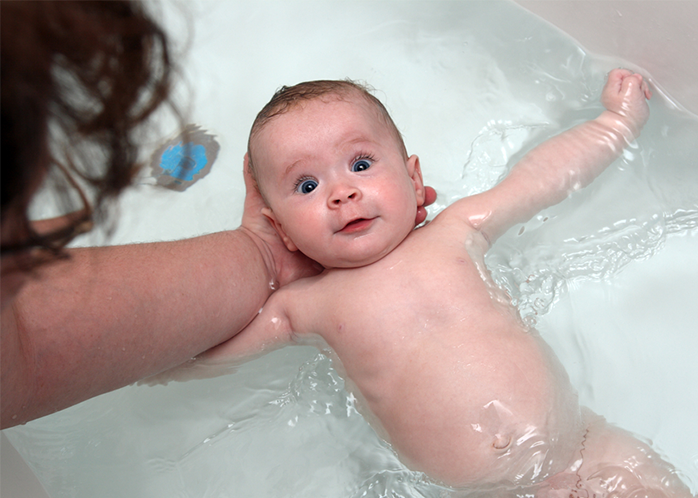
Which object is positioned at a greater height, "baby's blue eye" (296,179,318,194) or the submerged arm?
"baby's blue eye" (296,179,318,194)

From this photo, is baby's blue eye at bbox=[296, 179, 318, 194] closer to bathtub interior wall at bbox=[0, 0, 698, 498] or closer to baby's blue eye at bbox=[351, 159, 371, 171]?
baby's blue eye at bbox=[351, 159, 371, 171]

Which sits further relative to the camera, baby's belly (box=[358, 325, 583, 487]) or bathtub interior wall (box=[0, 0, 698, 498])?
bathtub interior wall (box=[0, 0, 698, 498])

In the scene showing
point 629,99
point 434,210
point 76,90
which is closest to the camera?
point 76,90

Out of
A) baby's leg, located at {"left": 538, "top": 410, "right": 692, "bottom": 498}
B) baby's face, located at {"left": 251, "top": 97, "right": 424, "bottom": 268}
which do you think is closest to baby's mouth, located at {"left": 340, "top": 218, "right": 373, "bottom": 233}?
baby's face, located at {"left": 251, "top": 97, "right": 424, "bottom": 268}

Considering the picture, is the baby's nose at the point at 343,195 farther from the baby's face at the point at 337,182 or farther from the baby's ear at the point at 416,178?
the baby's ear at the point at 416,178

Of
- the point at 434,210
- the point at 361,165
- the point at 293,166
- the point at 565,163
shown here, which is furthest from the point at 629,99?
the point at 293,166

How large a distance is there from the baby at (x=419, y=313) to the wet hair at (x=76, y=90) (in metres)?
0.50

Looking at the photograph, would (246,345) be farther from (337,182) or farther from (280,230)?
(337,182)

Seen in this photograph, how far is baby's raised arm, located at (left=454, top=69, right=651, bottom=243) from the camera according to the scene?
1075 mm

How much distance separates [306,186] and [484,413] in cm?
47

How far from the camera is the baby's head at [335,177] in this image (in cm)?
96

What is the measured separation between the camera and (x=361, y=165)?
0.99 meters

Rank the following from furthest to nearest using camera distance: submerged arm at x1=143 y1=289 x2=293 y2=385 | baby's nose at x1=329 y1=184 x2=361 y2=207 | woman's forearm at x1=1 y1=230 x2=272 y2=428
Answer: submerged arm at x1=143 y1=289 x2=293 y2=385, baby's nose at x1=329 y1=184 x2=361 y2=207, woman's forearm at x1=1 y1=230 x2=272 y2=428

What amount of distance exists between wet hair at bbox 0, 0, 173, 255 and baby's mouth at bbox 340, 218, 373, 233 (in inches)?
19.9
